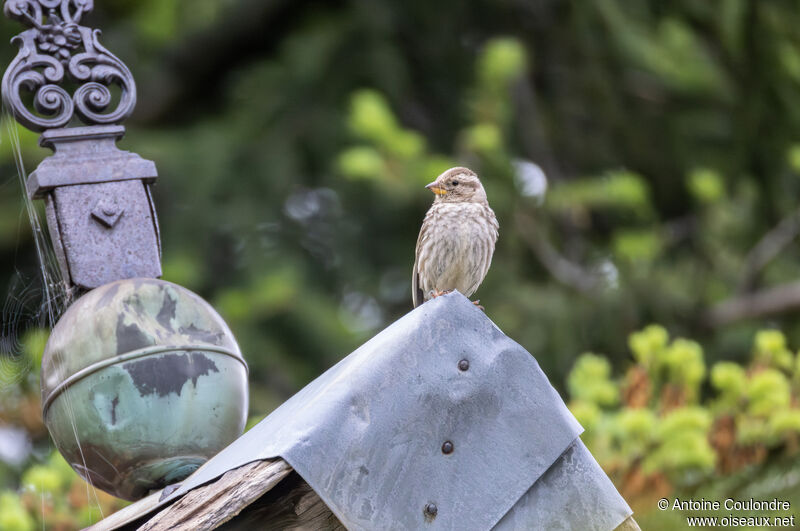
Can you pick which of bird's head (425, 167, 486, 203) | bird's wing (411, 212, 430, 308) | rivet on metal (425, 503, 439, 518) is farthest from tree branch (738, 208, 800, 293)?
rivet on metal (425, 503, 439, 518)

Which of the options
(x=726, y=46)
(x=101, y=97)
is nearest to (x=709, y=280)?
(x=726, y=46)

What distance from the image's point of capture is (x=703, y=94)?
7902mm

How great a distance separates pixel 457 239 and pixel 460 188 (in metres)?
0.28

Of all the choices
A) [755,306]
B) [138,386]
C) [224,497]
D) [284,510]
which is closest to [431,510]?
[284,510]

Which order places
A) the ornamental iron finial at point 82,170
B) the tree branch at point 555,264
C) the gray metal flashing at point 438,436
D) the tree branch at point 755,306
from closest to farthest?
the gray metal flashing at point 438,436 → the ornamental iron finial at point 82,170 → the tree branch at point 555,264 → the tree branch at point 755,306

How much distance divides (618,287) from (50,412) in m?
4.72

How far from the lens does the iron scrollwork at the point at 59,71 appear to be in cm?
376

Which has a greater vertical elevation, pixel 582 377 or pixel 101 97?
pixel 101 97

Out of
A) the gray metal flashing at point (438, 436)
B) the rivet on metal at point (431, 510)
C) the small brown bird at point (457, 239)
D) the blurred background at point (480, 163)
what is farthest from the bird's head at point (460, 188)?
the rivet on metal at point (431, 510)

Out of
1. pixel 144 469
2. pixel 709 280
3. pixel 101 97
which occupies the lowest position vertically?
pixel 709 280

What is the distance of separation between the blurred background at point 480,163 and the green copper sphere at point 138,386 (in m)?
2.85

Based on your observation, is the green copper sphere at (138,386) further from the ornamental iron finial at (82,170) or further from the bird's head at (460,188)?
the bird's head at (460,188)

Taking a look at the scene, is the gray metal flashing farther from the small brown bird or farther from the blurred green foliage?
the blurred green foliage

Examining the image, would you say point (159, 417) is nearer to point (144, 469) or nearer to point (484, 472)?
point (144, 469)
